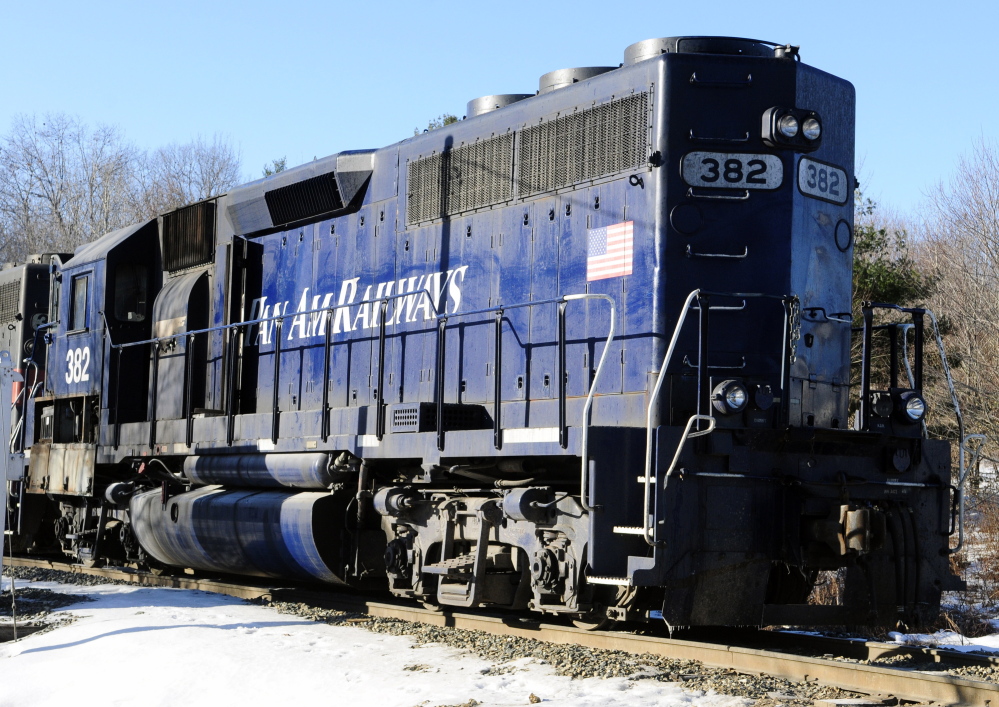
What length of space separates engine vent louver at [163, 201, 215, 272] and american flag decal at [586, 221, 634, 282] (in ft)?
17.6

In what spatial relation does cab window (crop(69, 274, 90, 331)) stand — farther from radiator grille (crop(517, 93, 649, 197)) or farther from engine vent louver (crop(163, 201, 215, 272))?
radiator grille (crop(517, 93, 649, 197))

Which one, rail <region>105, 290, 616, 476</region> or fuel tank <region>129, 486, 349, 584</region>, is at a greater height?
rail <region>105, 290, 616, 476</region>

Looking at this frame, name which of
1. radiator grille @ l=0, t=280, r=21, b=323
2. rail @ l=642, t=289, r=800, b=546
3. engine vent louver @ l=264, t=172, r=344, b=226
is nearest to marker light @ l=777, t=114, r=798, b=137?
rail @ l=642, t=289, r=800, b=546

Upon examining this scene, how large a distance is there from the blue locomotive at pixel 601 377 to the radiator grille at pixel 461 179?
0.08 feet

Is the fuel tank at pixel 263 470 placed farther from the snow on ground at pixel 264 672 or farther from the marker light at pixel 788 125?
the marker light at pixel 788 125

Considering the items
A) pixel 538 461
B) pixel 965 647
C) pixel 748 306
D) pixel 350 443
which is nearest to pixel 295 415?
pixel 350 443

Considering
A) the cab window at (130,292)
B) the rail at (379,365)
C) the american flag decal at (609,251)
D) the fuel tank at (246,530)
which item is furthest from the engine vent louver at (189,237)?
the american flag decal at (609,251)

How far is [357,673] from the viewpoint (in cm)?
617

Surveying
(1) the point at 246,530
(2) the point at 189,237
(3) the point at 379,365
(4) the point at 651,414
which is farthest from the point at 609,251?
(2) the point at 189,237

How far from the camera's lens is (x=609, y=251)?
24.2 ft

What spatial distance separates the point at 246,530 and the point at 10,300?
22.5ft

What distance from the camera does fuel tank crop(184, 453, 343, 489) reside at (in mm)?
9039

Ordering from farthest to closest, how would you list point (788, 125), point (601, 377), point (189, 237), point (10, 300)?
point (10, 300) → point (189, 237) → point (601, 377) → point (788, 125)

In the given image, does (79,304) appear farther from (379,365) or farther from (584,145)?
(584,145)
